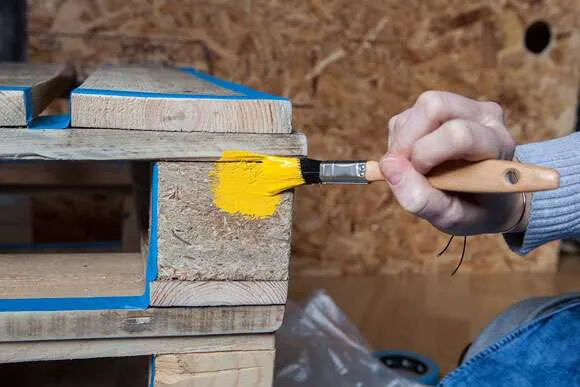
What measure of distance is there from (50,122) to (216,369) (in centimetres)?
36

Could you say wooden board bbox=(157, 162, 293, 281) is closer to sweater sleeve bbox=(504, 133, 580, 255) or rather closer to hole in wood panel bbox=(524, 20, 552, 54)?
sweater sleeve bbox=(504, 133, 580, 255)

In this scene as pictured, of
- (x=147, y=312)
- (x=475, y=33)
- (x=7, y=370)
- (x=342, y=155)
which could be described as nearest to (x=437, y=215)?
(x=147, y=312)

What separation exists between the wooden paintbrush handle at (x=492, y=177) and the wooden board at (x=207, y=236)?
19cm

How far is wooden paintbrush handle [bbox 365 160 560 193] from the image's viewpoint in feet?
2.14

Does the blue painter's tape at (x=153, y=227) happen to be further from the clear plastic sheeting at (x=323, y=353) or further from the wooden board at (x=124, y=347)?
the clear plastic sheeting at (x=323, y=353)

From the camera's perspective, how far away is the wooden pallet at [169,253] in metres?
0.76

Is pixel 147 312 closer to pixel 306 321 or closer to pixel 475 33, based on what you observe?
pixel 306 321


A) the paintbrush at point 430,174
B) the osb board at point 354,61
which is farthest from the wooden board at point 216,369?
the osb board at point 354,61

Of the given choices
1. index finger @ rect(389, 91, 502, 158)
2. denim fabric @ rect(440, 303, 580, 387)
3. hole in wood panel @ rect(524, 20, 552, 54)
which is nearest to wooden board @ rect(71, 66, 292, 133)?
index finger @ rect(389, 91, 502, 158)

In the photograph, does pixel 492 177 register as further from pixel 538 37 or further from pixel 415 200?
pixel 538 37

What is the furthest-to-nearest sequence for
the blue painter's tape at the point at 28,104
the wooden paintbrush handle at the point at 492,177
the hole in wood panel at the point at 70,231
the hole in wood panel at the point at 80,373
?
the hole in wood panel at the point at 80,373
the hole in wood panel at the point at 70,231
the blue painter's tape at the point at 28,104
the wooden paintbrush handle at the point at 492,177

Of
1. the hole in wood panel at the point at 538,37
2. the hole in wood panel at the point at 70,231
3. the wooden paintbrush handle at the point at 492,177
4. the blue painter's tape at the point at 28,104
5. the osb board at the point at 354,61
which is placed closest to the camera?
the wooden paintbrush handle at the point at 492,177

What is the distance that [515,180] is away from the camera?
662mm

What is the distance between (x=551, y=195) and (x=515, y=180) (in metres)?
0.27
